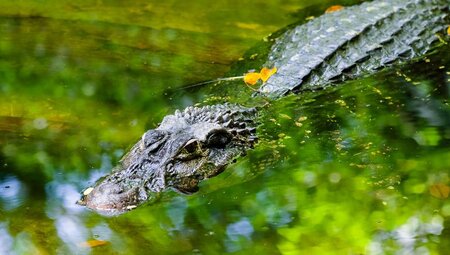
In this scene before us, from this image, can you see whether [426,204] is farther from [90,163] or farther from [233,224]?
[90,163]

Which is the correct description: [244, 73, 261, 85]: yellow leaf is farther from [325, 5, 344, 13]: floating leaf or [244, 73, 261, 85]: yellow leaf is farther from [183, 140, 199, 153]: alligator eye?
[325, 5, 344, 13]: floating leaf

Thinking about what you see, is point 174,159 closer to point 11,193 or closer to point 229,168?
point 229,168

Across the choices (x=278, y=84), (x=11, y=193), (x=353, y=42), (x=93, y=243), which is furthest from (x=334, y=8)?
(x=93, y=243)

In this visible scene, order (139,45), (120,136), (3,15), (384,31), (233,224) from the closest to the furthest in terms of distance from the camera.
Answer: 1. (233,224)
2. (120,136)
3. (384,31)
4. (139,45)
5. (3,15)

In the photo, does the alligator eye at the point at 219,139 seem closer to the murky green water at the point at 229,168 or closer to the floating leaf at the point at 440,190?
the murky green water at the point at 229,168

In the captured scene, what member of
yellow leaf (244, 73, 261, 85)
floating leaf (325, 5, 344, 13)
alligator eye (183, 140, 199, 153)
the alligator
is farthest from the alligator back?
alligator eye (183, 140, 199, 153)

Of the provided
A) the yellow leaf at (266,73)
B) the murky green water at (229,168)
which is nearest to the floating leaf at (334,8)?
the murky green water at (229,168)

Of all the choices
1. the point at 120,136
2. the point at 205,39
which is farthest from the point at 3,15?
the point at 120,136
